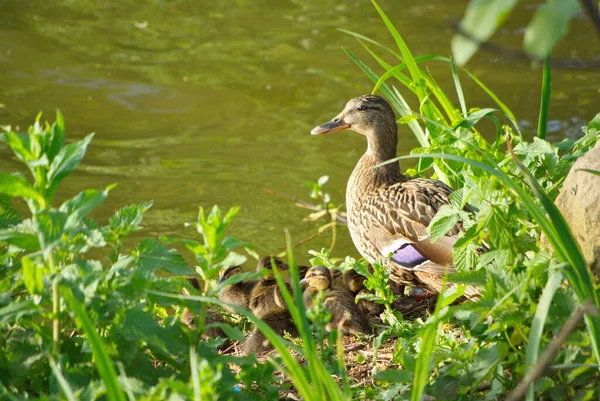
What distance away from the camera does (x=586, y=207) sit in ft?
9.89

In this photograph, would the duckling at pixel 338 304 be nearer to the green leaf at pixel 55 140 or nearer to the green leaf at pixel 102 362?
the green leaf at pixel 55 140

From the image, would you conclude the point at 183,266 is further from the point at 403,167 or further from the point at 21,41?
the point at 21,41

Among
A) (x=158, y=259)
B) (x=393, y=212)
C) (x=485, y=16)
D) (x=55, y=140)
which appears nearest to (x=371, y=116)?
(x=393, y=212)

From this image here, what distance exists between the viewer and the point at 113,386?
2176 millimetres

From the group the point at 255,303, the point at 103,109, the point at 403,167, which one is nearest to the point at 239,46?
the point at 103,109

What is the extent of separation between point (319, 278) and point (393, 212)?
25.7 inches

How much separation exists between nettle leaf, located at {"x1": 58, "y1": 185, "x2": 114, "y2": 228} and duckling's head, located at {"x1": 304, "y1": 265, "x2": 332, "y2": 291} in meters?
2.04

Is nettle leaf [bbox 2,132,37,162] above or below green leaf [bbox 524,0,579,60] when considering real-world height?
below

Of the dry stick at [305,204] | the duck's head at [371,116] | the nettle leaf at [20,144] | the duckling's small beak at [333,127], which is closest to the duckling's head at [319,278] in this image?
the duck's head at [371,116]

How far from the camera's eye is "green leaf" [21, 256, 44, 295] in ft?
8.11

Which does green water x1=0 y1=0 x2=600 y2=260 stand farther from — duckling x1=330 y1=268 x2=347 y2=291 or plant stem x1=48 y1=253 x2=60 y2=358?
plant stem x1=48 y1=253 x2=60 y2=358

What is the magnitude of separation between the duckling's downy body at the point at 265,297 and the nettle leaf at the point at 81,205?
6.42 feet

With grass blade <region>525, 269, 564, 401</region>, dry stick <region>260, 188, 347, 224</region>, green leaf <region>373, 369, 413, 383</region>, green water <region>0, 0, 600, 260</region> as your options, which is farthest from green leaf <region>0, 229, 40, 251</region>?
green water <region>0, 0, 600, 260</region>

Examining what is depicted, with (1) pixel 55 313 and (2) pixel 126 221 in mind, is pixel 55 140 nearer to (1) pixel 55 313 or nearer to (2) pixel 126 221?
(2) pixel 126 221
